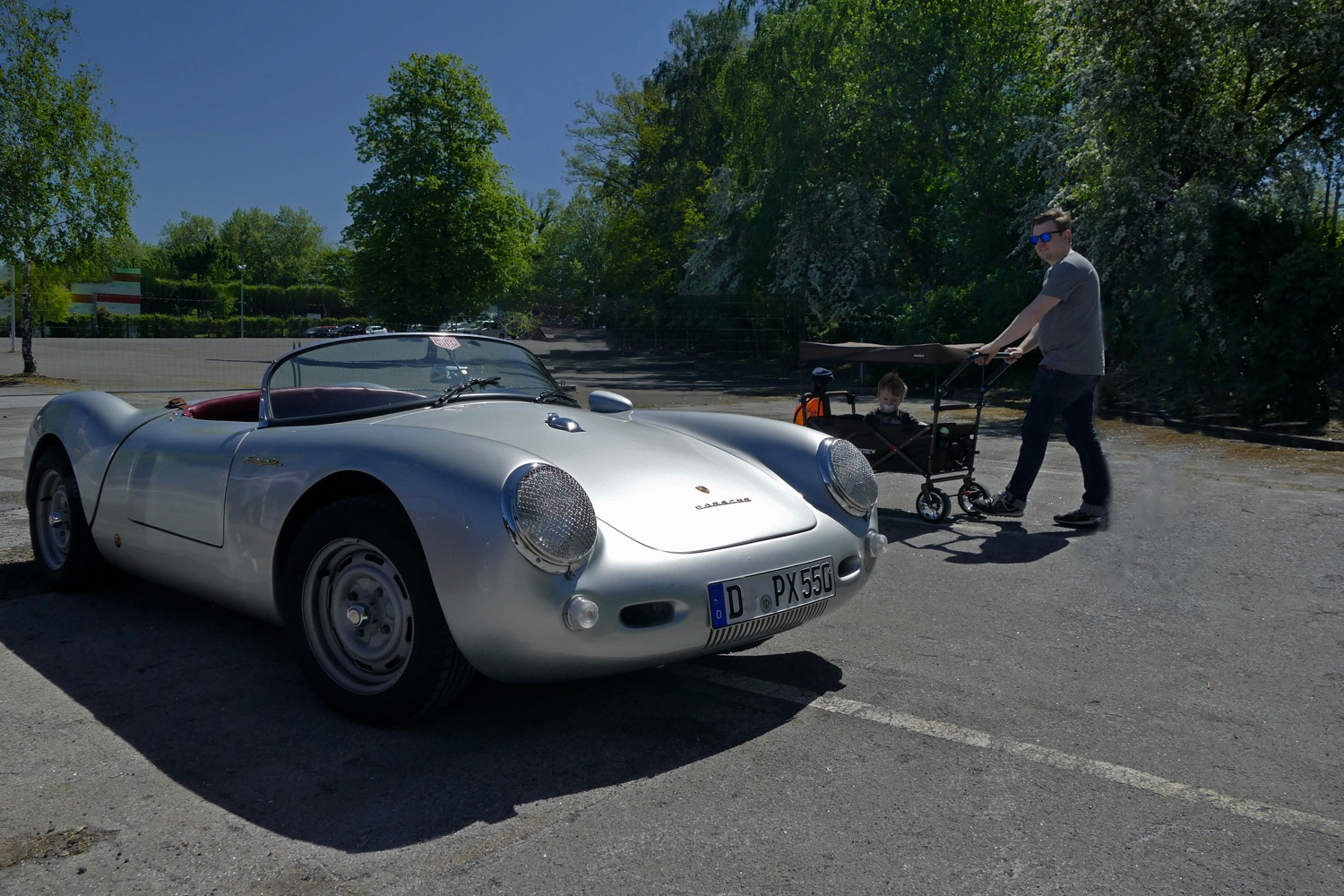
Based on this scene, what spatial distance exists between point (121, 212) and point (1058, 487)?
2278cm

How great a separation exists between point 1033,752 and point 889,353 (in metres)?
4.15

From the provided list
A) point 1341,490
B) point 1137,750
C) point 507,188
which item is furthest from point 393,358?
point 507,188

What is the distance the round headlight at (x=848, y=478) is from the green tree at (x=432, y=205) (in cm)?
→ 3139

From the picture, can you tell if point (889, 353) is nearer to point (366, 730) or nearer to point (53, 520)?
point (366, 730)

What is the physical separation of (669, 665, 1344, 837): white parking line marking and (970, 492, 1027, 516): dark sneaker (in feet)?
11.6

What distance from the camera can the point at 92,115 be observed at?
23312mm

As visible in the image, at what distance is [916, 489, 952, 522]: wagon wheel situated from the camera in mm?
6742

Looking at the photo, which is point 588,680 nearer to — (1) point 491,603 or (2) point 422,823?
(1) point 491,603

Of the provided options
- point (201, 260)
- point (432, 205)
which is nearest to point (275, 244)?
point (201, 260)

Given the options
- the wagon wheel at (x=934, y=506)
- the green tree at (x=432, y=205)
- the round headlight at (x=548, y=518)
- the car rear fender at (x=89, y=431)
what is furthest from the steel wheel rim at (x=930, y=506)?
the green tree at (x=432, y=205)

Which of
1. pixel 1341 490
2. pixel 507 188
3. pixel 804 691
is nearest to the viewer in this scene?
pixel 804 691

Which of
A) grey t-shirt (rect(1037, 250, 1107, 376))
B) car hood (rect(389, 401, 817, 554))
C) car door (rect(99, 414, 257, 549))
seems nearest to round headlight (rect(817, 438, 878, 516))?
car hood (rect(389, 401, 817, 554))

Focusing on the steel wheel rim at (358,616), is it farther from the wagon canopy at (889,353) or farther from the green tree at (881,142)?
the green tree at (881,142)

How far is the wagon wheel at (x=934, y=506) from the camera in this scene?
22.1 feet
